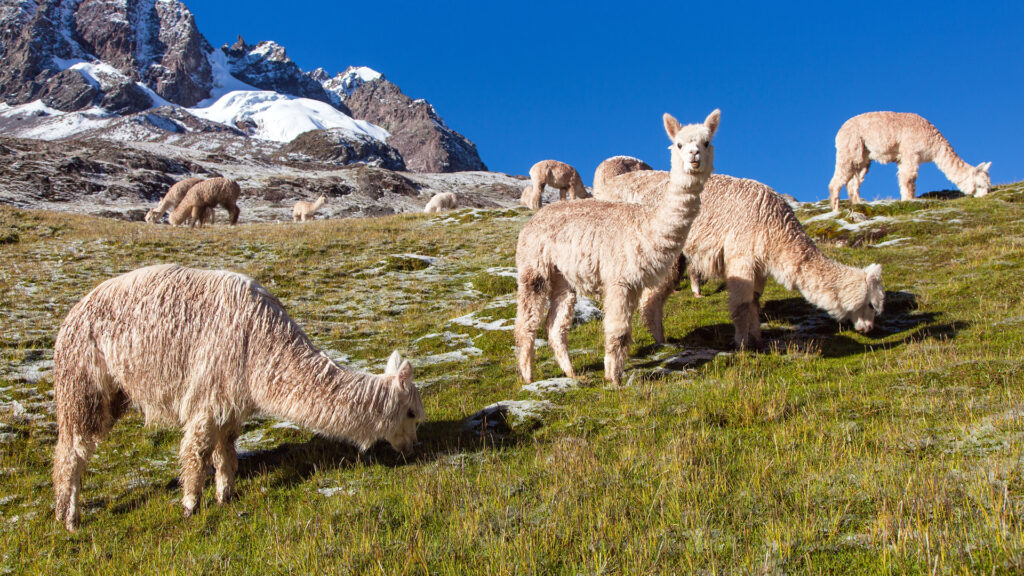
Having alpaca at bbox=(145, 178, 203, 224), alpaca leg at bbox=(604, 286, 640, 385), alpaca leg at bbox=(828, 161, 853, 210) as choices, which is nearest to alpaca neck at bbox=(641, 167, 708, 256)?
alpaca leg at bbox=(604, 286, 640, 385)

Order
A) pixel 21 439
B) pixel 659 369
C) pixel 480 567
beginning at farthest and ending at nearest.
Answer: pixel 659 369
pixel 21 439
pixel 480 567

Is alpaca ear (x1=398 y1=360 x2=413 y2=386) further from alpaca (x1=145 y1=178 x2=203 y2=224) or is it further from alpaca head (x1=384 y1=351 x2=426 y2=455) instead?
alpaca (x1=145 y1=178 x2=203 y2=224)

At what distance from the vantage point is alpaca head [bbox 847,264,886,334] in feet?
33.8

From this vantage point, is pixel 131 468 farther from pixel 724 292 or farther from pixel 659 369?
pixel 724 292

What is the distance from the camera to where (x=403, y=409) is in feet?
22.6

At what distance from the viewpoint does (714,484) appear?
505 cm

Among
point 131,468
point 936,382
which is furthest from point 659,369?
point 131,468

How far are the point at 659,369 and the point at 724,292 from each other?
233 inches

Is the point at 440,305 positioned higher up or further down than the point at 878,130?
further down

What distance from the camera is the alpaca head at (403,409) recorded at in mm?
6820

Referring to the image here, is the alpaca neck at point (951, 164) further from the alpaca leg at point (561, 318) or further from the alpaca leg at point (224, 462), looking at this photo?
the alpaca leg at point (224, 462)

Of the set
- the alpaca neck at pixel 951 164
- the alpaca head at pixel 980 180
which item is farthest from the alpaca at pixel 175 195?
the alpaca head at pixel 980 180

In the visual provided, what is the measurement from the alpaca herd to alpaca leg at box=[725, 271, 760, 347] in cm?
2

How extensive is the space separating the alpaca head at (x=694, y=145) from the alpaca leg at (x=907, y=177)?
17485mm
